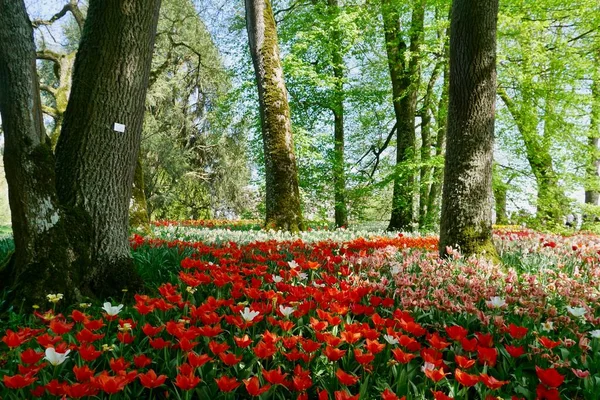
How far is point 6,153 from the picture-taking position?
3.09m

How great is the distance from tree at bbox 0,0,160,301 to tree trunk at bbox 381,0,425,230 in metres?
9.58

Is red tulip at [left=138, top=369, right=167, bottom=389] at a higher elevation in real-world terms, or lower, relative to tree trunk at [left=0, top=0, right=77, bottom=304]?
lower

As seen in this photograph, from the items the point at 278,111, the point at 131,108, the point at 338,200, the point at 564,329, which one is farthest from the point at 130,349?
the point at 338,200

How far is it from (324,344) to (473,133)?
3.68 m

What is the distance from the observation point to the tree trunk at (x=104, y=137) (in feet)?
11.5

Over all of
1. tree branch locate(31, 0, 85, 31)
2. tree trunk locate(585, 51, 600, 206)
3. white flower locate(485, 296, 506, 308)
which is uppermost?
tree branch locate(31, 0, 85, 31)

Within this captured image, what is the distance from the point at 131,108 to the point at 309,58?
42.5 ft

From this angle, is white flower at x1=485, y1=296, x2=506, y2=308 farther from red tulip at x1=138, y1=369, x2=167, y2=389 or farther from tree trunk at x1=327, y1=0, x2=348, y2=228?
tree trunk at x1=327, y1=0, x2=348, y2=228

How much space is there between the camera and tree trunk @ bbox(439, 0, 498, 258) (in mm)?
5008

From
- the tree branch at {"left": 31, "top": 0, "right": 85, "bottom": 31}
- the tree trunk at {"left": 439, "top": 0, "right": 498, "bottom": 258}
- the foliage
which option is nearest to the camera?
the tree trunk at {"left": 439, "top": 0, "right": 498, "bottom": 258}

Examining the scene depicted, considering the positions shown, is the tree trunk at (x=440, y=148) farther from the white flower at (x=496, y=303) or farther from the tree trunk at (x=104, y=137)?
the tree trunk at (x=104, y=137)

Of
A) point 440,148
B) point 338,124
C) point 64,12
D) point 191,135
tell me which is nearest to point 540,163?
point 440,148

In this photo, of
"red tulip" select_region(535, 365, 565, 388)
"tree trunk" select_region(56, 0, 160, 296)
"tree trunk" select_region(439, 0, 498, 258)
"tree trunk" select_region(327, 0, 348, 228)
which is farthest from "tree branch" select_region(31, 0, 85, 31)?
"red tulip" select_region(535, 365, 565, 388)

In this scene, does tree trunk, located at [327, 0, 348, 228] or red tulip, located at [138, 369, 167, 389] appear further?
tree trunk, located at [327, 0, 348, 228]
